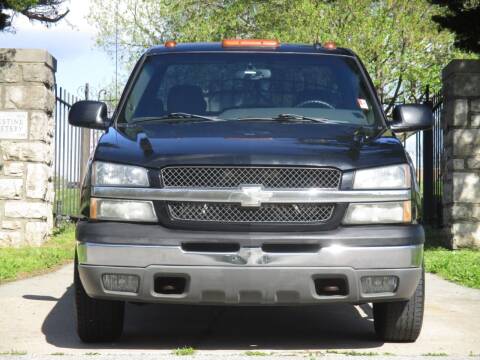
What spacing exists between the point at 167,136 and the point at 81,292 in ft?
3.60

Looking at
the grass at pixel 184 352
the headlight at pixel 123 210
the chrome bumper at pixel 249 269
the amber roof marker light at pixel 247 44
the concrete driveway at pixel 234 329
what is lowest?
the concrete driveway at pixel 234 329

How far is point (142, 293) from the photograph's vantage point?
17.9 ft

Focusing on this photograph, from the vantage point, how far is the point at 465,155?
12.6m

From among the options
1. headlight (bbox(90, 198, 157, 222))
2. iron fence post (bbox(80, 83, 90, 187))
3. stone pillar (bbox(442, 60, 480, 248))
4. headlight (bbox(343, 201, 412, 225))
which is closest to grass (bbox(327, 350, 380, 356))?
headlight (bbox(343, 201, 412, 225))

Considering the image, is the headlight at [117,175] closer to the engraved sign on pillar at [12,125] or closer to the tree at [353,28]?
the engraved sign on pillar at [12,125]

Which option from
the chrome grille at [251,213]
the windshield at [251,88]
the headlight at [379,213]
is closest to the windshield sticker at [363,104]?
the windshield at [251,88]

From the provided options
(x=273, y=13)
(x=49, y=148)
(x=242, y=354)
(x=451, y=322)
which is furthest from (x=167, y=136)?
(x=273, y=13)

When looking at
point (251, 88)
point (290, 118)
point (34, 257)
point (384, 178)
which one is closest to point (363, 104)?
point (290, 118)

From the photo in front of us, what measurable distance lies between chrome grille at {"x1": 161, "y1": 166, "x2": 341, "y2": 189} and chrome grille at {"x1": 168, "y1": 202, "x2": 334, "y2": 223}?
0.38ft

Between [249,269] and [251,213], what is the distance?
332mm

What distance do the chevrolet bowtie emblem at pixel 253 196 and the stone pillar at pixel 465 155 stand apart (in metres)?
7.55

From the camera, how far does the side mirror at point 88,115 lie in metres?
6.70

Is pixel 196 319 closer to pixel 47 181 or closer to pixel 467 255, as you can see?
pixel 467 255

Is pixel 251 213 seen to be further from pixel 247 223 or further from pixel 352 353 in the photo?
pixel 352 353
